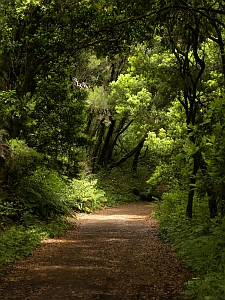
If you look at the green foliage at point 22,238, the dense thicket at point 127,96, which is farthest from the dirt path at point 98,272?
the dense thicket at point 127,96

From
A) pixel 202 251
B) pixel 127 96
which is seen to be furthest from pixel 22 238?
pixel 127 96

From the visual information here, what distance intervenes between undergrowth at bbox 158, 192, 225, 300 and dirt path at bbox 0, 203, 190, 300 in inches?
10.0

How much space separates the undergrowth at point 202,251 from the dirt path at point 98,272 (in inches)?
10.0

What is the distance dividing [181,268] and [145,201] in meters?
24.5

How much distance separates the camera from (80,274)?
7.51 metres

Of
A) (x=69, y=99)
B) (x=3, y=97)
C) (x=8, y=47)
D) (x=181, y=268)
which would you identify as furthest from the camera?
(x=69, y=99)

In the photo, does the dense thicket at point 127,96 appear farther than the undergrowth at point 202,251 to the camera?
Yes

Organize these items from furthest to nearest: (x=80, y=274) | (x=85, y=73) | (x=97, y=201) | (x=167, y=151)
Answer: (x=85, y=73) < (x=97, y=201) < (x=167, y=151) < (x=80, y=274)

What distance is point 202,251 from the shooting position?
27.8 feet

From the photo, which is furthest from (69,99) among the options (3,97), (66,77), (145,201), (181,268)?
(145,201)

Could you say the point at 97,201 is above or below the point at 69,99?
below

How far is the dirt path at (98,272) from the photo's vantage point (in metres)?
6.28

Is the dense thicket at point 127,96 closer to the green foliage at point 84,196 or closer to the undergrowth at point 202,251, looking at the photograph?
the undergrowth at point 202,251

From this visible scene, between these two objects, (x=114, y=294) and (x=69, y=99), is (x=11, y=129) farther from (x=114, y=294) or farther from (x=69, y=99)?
(x=114, y=294)
